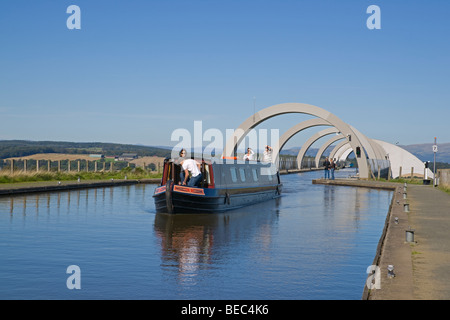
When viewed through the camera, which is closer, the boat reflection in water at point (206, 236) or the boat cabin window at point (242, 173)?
the boat reflection in water at point (206, 236)

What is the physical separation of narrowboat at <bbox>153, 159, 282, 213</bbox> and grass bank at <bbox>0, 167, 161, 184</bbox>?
12802mm

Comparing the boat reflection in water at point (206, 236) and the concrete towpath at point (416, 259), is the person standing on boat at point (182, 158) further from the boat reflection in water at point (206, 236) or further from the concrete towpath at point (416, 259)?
the concrete towpath at point (416, 259)

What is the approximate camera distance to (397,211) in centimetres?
1639

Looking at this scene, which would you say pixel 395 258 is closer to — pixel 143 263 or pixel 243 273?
pixel 243 273

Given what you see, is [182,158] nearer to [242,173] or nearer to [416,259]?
[242,173]

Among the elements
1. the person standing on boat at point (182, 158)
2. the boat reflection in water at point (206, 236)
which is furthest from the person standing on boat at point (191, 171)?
the boat reflection in water at point (206, 236)

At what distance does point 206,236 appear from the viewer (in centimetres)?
1353

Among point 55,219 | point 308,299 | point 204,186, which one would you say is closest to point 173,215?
point 204,186

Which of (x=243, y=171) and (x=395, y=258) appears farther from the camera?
(x=243, y=171)

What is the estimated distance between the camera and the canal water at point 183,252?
7.95m

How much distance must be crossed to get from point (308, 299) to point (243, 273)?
178 cm

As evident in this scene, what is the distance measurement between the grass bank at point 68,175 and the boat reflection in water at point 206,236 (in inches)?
551

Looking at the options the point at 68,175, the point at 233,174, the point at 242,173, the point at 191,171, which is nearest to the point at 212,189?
the point at 191,171

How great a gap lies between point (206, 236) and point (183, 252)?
2.44m
